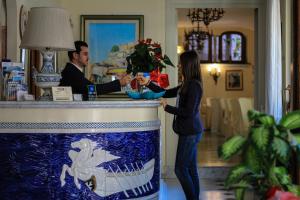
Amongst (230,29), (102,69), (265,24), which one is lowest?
(102,69)

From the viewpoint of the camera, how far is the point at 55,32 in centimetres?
390

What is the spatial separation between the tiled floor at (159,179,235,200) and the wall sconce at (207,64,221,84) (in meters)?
9.88

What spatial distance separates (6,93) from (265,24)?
463cm

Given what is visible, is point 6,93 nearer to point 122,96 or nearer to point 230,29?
point 122,96

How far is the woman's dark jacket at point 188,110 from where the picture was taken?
4266mm

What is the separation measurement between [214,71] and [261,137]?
15.5 metres

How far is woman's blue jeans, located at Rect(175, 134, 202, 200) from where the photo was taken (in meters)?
4.37

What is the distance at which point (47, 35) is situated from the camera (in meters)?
3.88

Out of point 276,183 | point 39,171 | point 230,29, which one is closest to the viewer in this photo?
point 276,183

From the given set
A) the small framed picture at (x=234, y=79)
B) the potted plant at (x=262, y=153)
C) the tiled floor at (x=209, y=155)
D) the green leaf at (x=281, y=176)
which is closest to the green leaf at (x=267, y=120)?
the potted plant at (x=262, y=153)

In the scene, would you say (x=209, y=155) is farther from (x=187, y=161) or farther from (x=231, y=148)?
(x=231, y=148)

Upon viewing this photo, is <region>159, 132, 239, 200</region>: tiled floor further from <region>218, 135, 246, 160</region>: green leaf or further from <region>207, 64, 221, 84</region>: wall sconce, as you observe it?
<region>207, 64, 221, 84</region>: wall sconce

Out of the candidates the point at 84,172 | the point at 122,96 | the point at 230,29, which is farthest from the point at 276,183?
the point at 230,29

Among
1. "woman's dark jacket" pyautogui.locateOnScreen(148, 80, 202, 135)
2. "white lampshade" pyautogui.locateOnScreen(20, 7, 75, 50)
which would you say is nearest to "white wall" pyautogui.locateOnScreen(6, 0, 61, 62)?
"white lampshade" pyautogui.locateOnScreen(20, 7, 75, 50)
